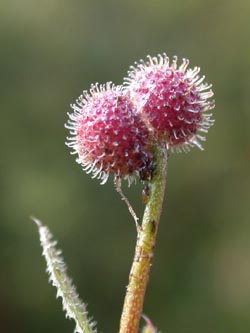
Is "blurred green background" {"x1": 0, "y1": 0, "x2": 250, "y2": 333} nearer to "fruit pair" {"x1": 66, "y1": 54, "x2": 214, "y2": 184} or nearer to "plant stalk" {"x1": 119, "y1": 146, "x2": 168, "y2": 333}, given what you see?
"fruit pair" {"x1": 66, "y1": 54, "x2": 214, "y2": 184}

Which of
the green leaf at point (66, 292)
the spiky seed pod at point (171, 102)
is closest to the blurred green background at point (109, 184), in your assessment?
the spiky seed pod at point (171, 102)

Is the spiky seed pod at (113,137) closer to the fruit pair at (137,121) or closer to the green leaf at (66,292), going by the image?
the fruit pair at (137,121)

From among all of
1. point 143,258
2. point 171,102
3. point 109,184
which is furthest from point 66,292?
point 109,184

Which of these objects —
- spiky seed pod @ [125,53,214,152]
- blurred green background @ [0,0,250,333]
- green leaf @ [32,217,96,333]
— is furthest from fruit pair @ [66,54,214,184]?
blurred green background @ [0,0,250,333]

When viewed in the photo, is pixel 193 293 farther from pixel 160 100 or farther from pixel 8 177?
pixel 160 100

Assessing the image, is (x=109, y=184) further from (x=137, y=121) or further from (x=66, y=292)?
(x=66, y=292)

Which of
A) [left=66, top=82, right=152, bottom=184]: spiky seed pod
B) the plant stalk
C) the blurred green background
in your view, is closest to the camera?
the plant stalk
